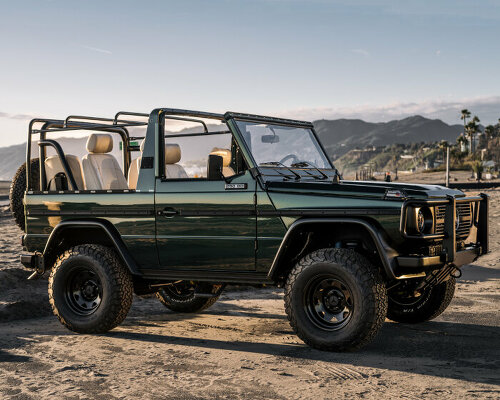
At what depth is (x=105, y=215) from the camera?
762 centimetres

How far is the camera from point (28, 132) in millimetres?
8266

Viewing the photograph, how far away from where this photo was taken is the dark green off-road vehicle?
636 cm

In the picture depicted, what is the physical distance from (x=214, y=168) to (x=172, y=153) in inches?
37.5

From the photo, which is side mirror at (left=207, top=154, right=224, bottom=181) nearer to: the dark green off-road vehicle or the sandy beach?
the dark green off-road vehicle

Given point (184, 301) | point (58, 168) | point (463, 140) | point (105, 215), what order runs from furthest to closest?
1. point (463, 140)
2. point (184, 301)
3. point (58, 168)
4. point (105, 215)

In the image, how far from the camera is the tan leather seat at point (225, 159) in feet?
22.9

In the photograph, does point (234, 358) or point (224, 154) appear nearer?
point (234, 358)

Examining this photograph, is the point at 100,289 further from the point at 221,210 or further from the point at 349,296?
the point at 349,296

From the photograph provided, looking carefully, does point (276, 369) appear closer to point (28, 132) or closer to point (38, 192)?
point (38, 192)

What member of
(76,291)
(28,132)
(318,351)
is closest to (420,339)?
(318,351)

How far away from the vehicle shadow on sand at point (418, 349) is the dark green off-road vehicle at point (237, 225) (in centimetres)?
22

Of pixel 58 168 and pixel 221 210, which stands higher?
pixel 58 168

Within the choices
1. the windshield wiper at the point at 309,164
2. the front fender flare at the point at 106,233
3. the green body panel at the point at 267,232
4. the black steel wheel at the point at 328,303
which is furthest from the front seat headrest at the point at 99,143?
the black steel wheel at the point at 328,303

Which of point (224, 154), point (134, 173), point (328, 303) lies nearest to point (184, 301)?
point (134, 173)
